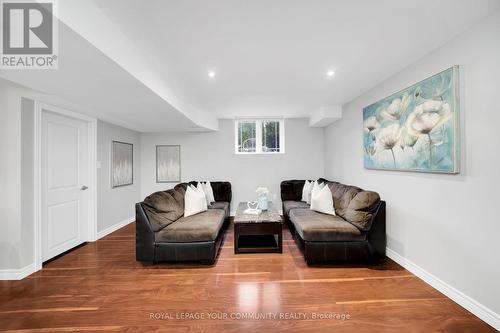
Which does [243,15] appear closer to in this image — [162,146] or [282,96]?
[282,96]

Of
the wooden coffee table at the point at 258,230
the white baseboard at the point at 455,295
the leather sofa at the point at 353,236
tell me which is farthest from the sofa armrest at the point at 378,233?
the wooden coffee table at the point at 258,230

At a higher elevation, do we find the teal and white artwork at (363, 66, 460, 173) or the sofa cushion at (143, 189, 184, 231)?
the teal and white artwork at (363, 66, 460, 173)

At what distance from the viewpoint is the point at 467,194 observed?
183 centimetres

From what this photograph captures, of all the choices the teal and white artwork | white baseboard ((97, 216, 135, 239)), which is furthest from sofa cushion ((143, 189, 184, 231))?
the teal and white artwork

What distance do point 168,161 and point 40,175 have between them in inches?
106

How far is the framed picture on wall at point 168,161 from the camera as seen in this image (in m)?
5.21

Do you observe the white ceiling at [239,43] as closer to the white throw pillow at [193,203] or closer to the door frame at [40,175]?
the door frame at [40,175]

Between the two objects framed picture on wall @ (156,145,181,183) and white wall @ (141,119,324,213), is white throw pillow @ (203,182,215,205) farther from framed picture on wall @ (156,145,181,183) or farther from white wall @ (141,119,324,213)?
framed picture on wall @ (156,145,181,183)

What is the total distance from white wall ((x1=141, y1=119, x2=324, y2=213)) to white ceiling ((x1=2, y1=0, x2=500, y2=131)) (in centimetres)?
210

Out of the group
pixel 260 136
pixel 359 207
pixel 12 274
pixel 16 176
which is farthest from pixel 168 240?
pixel 260 136

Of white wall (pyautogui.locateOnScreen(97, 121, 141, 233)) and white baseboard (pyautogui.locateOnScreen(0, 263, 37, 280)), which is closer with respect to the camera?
white baseboard (pyautogui.locateOnScreen(0, 263, 37, 280))

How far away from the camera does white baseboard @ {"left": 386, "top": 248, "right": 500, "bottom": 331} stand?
5.48ft

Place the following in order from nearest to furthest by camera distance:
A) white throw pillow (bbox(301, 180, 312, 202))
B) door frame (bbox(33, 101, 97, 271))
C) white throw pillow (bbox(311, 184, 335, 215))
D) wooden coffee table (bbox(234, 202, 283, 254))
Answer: door frame (bbox(33, 101, 97, 271)) → wooden coffee table (bbox(234, 202, 283, 254)) → white throw pillow (bbox(311, 184, 335, 215)) → white throw pillow (bbox(301, 180, 312, 202))

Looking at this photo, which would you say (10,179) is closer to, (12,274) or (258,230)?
(12,274)
